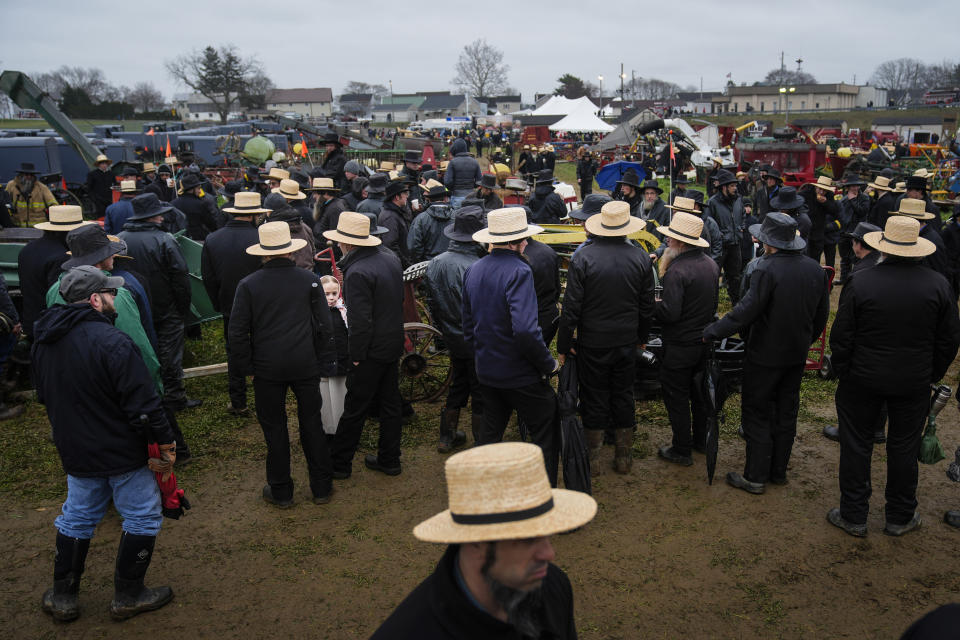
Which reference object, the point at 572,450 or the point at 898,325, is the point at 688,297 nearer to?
the point at 898,325

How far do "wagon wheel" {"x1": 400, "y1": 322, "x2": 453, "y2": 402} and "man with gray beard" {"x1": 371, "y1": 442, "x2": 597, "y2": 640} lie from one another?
15.5ft

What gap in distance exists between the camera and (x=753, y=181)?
654 inches

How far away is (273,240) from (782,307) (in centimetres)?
356

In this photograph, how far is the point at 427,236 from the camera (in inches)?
311

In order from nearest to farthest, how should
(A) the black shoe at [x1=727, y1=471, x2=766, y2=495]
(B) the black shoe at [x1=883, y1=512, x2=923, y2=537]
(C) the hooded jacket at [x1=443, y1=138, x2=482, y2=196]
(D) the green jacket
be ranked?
(B) the black shoe at [x1=883, y1=512, x2=923, y2=537] → (D) the green jacket → (A) the black shoe at [x1=727, y1=471, x2=766, y2=495] → (C) the hooded jacket at [x1=443, y1=138, x2=482, y2=196]

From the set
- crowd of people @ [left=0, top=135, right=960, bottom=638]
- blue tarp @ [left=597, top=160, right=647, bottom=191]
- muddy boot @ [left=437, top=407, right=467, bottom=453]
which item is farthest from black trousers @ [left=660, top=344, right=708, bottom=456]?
blue tarp @ [left=597, top=160, right=647, bottom=191]

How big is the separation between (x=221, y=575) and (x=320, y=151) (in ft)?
79.6

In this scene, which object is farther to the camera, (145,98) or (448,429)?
(145,98)

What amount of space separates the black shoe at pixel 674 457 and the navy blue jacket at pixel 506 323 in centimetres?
173

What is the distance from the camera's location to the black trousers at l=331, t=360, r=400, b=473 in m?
5.07

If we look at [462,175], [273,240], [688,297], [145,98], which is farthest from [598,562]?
[145,98]

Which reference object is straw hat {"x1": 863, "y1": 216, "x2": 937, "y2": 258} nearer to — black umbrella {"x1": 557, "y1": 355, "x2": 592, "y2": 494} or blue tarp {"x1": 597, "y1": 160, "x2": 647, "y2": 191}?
black umbrella {"x1": 557, "y1": 355, "x2": 592, "y2": 494}

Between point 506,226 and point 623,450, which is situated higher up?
point 506,226

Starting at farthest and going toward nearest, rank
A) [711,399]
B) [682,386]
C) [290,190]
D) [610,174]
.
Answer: [610,174], [290,190], [682,386], [711,399]
